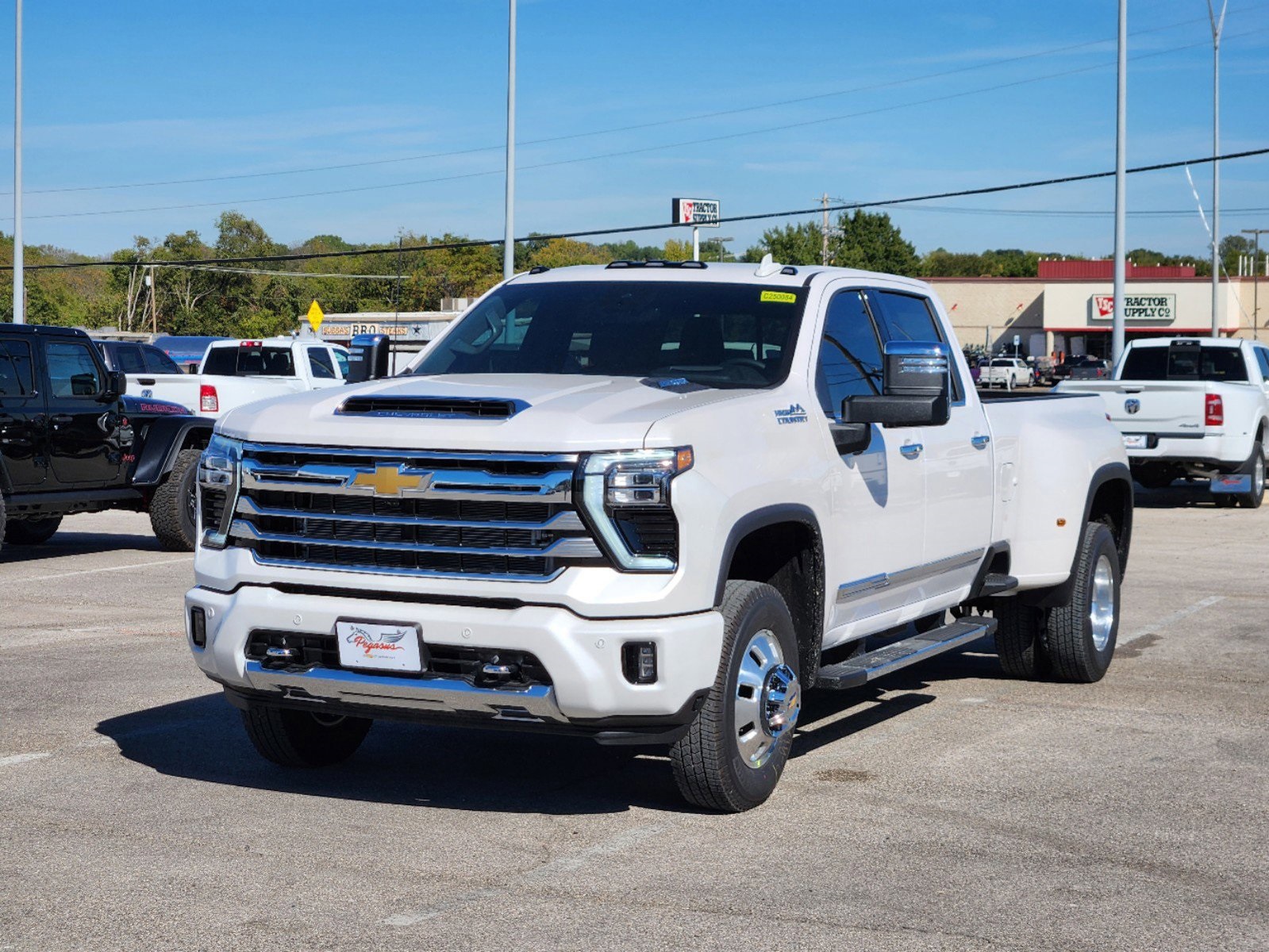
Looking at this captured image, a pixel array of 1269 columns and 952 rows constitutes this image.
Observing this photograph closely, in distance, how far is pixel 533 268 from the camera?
26.4 feet

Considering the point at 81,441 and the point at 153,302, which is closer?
the point at 81,441

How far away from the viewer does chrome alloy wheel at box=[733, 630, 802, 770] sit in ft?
19.9

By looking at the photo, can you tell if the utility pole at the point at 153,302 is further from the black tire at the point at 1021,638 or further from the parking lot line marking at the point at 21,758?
the parking lot line marking at the point at 21,758

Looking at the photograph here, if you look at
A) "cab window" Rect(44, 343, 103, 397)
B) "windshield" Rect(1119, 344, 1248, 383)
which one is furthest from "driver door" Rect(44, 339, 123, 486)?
"windshield" Rect(1119, 344, 1248, 383)

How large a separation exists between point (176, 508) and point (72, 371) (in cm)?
155

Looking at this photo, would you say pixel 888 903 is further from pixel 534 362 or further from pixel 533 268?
pixel 533 268

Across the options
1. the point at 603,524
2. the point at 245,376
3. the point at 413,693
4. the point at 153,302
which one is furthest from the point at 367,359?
the point at 153,302

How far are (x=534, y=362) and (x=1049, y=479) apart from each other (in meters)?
3.11

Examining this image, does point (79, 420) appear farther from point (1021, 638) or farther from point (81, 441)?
point (1021, 638)

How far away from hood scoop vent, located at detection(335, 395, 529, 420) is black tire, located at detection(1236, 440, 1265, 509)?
16.5 metres

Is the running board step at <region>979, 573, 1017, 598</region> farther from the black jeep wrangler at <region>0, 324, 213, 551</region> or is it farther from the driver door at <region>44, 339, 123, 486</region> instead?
the driver door at <region>44, 339, 123, 486</region>

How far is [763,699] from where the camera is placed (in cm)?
612

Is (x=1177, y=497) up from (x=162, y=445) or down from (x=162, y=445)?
down

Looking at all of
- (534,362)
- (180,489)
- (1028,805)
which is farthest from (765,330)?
(180,489)
